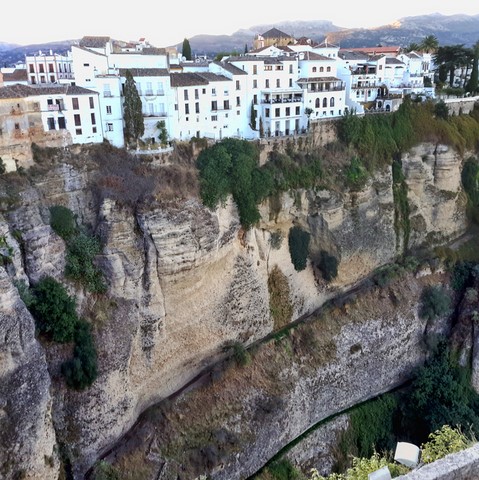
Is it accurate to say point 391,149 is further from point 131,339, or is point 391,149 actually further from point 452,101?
point 131,339

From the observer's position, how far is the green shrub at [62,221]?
69.7 feet

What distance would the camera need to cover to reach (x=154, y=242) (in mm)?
22859

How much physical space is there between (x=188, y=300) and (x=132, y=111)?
9746mm

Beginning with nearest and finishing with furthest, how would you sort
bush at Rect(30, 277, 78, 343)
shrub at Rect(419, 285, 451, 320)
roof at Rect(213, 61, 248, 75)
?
bush at Rect(30, 277, 78, 343)
roof at Rect(213, 61, 248, 75)
shrub at Rect(419, 285, 451, 320)

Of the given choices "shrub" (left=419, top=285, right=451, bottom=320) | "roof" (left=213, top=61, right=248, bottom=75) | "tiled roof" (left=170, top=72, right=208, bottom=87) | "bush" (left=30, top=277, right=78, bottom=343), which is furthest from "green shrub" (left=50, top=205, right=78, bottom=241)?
"shrub" (left=419, top=285, right=451, bottom=320)

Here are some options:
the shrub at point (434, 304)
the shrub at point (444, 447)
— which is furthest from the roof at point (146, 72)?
the shrub at point (444, 447)

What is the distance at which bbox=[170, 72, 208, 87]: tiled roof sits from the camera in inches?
1089

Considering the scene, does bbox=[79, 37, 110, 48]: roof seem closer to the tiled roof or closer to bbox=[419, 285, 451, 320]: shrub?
the tiled roof

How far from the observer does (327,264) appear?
3000 cm

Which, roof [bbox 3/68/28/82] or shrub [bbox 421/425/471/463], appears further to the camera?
roof [bbox 3/68/28/82]

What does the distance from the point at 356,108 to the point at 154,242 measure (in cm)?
2013

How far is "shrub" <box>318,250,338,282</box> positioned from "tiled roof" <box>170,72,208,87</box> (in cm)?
1214

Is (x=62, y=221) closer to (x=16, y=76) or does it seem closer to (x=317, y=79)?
(x=16, y=76)

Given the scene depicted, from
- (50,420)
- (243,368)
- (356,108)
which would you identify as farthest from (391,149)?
(50,420)
